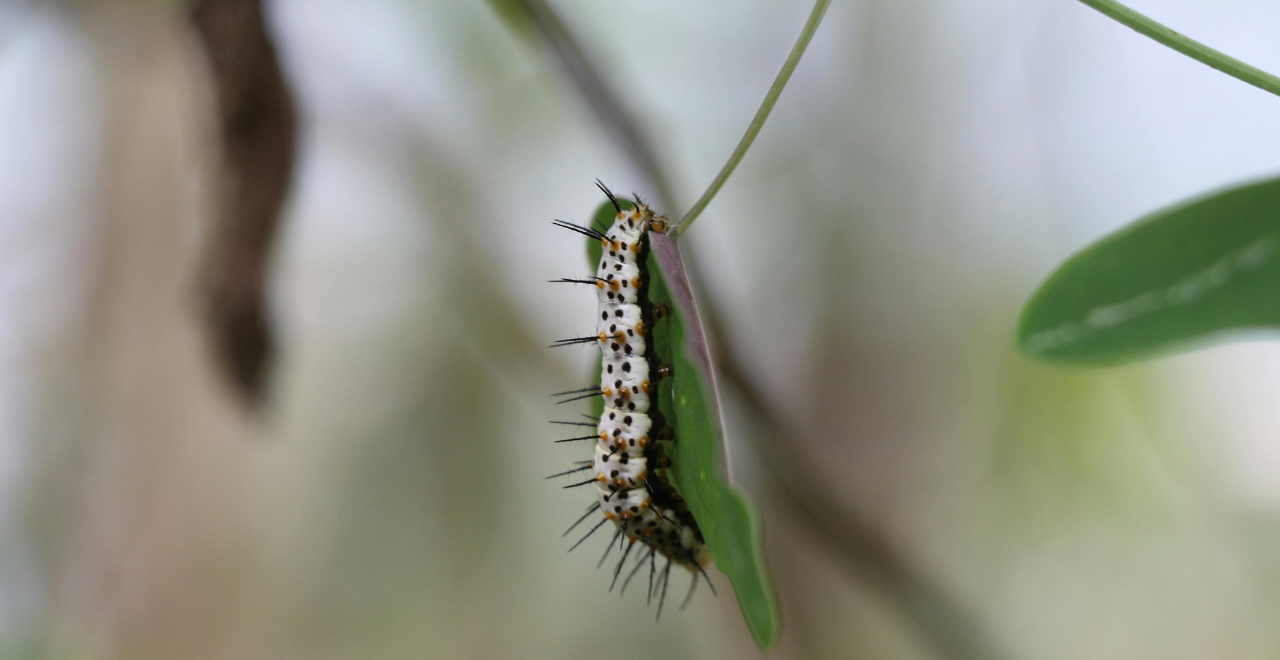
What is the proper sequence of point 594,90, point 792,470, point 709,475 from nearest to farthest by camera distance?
point 709,475
point 594,90
point 792,470

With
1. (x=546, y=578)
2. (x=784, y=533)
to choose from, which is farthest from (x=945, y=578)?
(x=546, y=578)

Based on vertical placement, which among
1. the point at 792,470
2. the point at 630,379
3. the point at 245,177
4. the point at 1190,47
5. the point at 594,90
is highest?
the point at 594,90

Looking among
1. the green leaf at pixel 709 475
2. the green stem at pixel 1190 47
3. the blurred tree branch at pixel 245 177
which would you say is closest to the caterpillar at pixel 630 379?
the green leaf at pixel 709 475

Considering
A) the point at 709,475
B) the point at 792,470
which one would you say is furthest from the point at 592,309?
the point at 709,475

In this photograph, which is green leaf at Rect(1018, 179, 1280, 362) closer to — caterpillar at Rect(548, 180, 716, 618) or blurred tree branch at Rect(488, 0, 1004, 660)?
caterpillar at Rect(548, 180, 716, 618)

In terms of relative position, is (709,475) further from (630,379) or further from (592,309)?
(592,309)

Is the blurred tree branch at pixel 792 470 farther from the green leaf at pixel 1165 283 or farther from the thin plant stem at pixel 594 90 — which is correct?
the green leaf at pixel 1165 283
